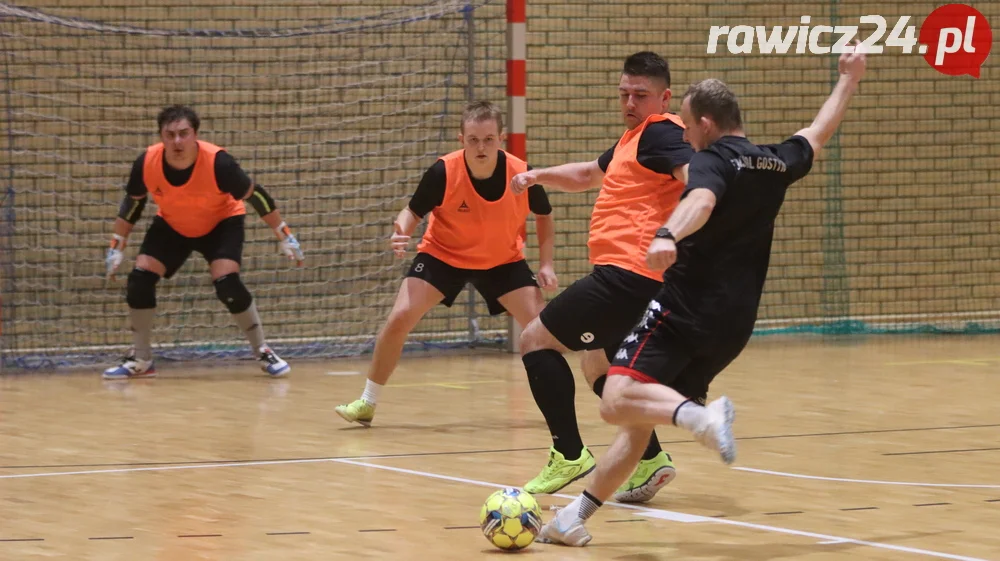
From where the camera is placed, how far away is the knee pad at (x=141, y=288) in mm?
10906

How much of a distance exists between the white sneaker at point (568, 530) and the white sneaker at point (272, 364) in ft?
19.7

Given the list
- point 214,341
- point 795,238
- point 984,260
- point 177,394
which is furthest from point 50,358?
point 984,260

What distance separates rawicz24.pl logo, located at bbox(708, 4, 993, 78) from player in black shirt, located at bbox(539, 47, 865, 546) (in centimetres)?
921

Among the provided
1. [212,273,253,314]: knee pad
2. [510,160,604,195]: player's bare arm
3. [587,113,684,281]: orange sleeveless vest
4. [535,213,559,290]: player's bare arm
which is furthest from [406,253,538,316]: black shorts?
[212,273,253,314]: knee pad

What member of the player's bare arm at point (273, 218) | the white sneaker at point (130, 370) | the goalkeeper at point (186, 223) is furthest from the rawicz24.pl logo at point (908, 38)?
the white sneaker at point (130, 370)

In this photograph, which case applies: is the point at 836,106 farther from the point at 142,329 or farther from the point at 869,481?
the point at 142,329

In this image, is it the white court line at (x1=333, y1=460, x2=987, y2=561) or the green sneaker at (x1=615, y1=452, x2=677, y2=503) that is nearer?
the white court line at (x1=333, y1=460, x2=987, y2=561)

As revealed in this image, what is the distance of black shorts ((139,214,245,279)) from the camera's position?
35.9ft

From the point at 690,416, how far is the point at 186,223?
681 centimetres

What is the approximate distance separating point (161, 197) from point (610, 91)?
15.6ft

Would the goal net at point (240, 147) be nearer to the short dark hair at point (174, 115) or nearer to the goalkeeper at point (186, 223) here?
the goalkeeper at point (186, 223)

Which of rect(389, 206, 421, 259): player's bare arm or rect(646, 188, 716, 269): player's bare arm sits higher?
rect(646, 188, 716, 269): player's bare arm

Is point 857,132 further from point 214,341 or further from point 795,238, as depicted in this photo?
point 214,341

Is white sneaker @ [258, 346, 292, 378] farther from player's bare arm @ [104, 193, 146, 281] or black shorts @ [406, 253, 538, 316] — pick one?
black shorts @ [406, 253, 538, 316]
